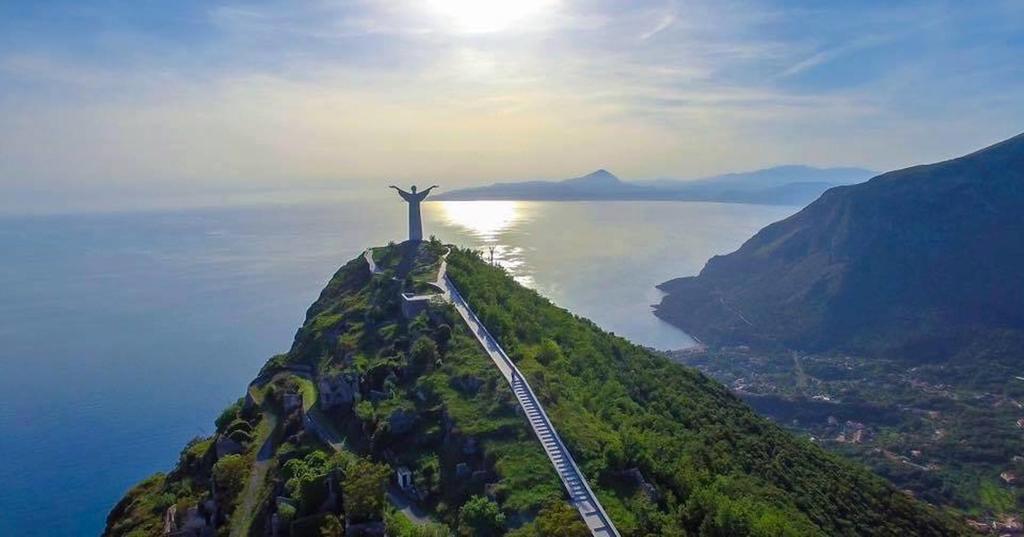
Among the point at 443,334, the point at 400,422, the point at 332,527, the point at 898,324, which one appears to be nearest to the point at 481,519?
the point at 332,527

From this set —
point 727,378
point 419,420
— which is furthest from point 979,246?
point 419,420

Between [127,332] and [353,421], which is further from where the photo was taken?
[127,332]

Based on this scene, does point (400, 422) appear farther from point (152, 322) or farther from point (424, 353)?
point (152, 322)

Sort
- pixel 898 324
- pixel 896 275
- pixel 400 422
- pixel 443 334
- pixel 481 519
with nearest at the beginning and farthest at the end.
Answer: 1. pixel 481 519
2. pixel 400 422
3. pixel 443 334
4. pixel 898 324
5. pixel 896 275

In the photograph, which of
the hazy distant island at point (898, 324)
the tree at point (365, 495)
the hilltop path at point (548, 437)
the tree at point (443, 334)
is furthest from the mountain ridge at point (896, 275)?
the tree at point (365, 495)

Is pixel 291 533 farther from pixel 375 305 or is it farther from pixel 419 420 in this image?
Answer: pixel 375 305
